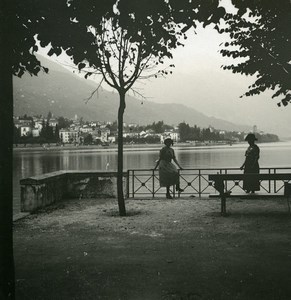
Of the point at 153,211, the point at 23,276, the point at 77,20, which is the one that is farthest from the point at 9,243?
the point at 153,211

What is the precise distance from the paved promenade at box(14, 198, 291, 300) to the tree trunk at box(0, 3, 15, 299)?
41.0 inches

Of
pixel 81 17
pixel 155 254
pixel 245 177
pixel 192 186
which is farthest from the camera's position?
pixel 192 186

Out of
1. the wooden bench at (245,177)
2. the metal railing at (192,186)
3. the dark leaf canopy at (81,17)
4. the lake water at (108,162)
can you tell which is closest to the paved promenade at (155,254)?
the wooden bench at (245,177)

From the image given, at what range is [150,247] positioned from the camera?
21.5 feet

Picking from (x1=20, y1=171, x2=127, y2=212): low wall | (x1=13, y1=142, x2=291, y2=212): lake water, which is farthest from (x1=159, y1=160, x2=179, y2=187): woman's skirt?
(x1=13, y1=142, x2=291, y2=212): lake water

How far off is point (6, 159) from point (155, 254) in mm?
3297

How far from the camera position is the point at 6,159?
3.50 m

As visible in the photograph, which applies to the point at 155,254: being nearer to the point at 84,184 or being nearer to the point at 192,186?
the point at 84,184

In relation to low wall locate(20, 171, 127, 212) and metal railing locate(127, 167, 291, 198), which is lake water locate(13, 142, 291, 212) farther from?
low wall locate(20, 171, 127, 212)

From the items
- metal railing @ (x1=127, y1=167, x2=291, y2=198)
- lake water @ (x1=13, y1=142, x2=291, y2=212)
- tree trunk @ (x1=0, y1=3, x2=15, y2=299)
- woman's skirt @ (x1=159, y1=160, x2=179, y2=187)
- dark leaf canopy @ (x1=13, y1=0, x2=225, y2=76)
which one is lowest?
A: lake water @ (x1=13, y1=142, x2=291, y2=212)

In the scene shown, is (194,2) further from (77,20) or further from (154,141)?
(154,141)

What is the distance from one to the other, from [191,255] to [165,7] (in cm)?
349

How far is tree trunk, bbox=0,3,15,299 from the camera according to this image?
3.48 meters

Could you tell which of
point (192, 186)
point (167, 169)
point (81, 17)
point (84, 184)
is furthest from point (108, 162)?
point (81, 17)
